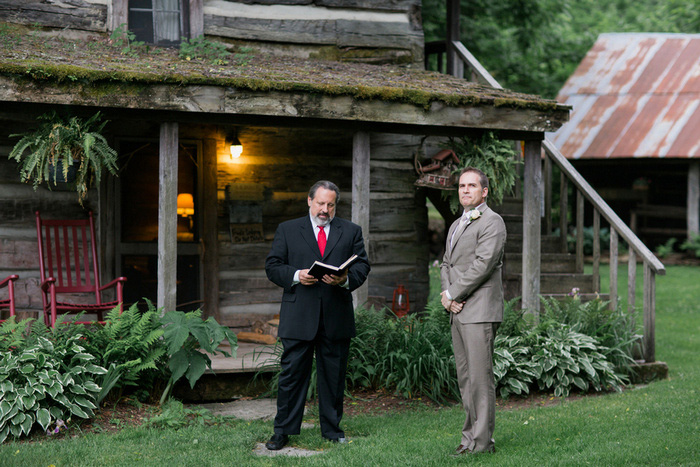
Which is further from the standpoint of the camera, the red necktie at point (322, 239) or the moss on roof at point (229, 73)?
the moss on roof at point (229, 73)

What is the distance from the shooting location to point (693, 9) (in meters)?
22.2

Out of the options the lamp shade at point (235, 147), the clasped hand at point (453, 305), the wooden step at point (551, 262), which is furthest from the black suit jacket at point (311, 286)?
the wooden step at point (551, 262)

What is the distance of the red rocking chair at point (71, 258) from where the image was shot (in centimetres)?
754

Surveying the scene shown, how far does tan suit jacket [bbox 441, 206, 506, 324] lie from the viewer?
4836mm

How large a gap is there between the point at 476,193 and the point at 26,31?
5136mm

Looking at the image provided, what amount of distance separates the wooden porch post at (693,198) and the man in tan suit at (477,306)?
1426 cm

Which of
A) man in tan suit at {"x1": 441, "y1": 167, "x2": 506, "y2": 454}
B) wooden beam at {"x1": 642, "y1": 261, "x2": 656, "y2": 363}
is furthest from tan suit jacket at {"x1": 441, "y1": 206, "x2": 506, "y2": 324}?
wooden beam at {"x1": 642, "y1": 261, "x2": 656, "y2": 363}

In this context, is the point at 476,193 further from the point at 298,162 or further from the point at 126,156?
the point at 126,156

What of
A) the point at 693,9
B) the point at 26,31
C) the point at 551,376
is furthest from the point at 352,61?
the point at 693,9

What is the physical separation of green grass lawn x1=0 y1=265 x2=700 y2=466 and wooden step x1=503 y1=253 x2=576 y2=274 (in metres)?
2.28

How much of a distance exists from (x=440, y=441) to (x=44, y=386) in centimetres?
286

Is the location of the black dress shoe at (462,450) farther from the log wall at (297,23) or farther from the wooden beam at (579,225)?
the log wall at (297,23)

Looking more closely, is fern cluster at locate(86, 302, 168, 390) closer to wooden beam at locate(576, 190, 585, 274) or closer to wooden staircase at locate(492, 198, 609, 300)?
wooden staircase at locate(492, 198, 609, 300)

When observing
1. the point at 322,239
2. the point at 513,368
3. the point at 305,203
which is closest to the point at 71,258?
the point at 305,203
